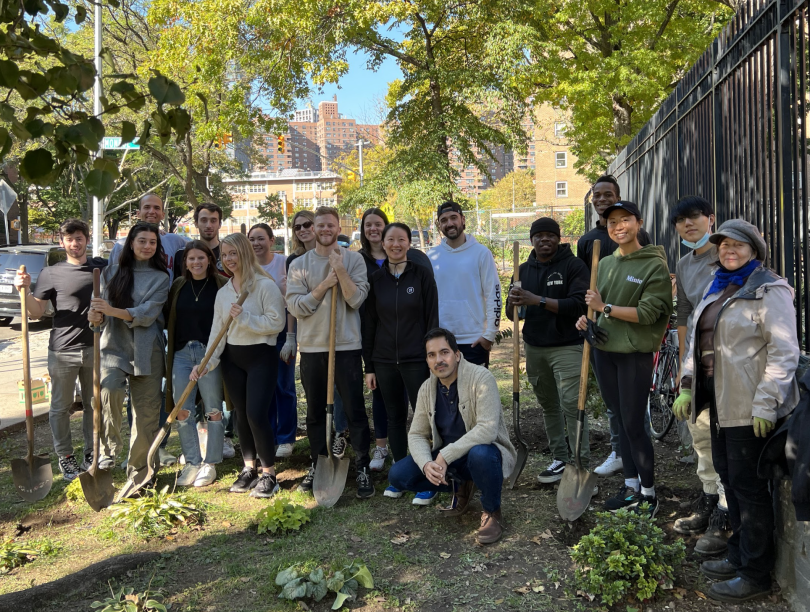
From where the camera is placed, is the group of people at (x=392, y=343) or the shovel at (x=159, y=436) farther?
the shovel at (x=159, y=436)

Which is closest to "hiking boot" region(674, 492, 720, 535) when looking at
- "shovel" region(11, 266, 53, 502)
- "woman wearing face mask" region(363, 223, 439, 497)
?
"woman wearing face mask" region(363, 223, 439, 497)

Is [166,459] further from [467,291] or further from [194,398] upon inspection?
[467,291]

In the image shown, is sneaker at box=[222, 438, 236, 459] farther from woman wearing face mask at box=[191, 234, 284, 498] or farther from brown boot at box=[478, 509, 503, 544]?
brown boot at box=[478, 509, 503, 544]

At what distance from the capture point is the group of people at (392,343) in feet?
14.2

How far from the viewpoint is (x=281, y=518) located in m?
4.57

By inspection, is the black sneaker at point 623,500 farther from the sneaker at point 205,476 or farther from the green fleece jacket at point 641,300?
the sneaker at point 205,476

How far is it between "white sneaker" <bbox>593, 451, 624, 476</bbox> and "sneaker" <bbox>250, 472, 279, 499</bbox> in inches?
98.6

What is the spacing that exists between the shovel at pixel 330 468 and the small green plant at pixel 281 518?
1.28 ft

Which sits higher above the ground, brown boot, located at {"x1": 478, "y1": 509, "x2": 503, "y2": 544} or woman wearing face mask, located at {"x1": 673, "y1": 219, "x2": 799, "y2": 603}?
woman wearing face mask, located at {"x1": 673, "y1": 219, "x2": 799, "y2": 603}

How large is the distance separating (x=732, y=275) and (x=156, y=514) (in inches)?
154

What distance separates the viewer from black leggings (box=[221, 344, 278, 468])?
17.1 feet

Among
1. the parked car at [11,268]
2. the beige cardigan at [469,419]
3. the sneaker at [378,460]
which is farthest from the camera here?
the parked car at [11,268]

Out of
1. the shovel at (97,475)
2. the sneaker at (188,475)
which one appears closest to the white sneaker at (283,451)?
the sneaker at (188,475)

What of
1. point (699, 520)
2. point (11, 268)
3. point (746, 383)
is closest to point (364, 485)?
point (699, 520)
